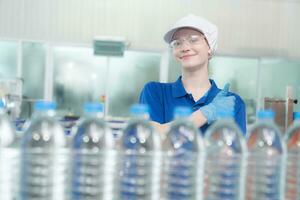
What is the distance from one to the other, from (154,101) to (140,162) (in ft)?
3.04

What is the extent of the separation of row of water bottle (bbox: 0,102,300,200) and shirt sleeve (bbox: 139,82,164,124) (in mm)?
832

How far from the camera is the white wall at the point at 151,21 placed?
5.46 m

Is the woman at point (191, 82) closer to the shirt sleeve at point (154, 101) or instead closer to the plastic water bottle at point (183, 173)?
the shirt sleeve at point (154, 101)

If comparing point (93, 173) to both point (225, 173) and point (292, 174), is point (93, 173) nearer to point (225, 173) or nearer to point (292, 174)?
point (225, 173)

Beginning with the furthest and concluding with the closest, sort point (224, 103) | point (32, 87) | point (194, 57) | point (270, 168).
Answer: point (32, 87)
point (194, 57)
point (224, 103)
point (270, 168)

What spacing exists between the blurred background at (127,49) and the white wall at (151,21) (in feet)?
0.04

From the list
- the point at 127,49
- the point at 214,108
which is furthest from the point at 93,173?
the point at 127,49

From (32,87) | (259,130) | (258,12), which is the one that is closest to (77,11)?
→ (32,87)

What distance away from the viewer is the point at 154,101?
167 centimetres

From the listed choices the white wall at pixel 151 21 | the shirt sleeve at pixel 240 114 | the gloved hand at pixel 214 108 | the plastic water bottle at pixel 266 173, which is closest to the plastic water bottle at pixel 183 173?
the plastic water bottle at pixel 266 173

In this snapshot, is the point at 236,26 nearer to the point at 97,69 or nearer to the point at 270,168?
the point at 97,69

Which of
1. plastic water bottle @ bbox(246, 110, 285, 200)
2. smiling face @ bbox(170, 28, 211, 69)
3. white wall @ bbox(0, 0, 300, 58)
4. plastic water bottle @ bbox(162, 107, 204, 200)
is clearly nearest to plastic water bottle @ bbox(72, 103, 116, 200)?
plastic water bottle @ bbox(162, 107, 204, 200)

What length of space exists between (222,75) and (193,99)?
4.30 metres

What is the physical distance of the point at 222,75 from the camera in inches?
230
